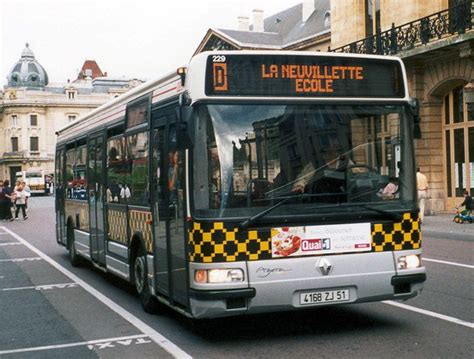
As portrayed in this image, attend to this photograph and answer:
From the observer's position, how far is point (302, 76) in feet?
24.0

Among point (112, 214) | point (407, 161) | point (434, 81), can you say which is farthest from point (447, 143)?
point (407, 161)

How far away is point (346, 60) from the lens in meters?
7.44

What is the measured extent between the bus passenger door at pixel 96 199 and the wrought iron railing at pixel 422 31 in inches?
635

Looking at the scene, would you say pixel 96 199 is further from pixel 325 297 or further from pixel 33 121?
pixel 33 121

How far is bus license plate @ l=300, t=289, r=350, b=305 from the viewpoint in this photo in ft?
23.0

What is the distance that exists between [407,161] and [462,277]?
175 inches

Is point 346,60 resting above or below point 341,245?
above

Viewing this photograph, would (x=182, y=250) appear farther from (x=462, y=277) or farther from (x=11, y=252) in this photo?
(x=11, y=252)

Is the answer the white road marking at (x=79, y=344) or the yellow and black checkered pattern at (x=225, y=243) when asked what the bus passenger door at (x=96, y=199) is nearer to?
the white road marking at (x=79, y=344)

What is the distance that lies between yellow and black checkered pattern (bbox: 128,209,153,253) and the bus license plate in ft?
7.39

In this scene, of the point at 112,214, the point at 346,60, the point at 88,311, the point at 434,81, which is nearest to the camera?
the point at 346,60

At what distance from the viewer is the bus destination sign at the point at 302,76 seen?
7.04 m

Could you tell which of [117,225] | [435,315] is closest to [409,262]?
[435,315]

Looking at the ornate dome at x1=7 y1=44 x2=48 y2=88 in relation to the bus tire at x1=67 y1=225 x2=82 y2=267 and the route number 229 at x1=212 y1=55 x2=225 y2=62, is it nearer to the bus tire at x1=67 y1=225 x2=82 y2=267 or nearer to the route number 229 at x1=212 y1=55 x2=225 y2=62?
the bus tire at x1=67 y1=225 x2=82 y2=267
